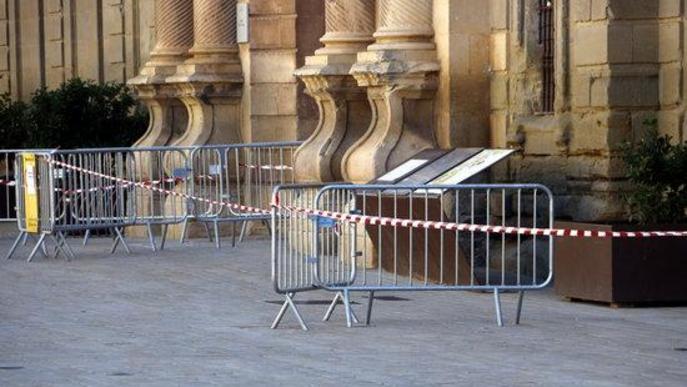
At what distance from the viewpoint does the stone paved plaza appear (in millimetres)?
12750

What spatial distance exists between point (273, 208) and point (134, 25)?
16.2m

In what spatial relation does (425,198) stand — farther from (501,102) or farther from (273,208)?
(501,102)

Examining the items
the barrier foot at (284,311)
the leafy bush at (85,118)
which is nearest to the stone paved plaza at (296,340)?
Result: the barrier foot at (284,311)

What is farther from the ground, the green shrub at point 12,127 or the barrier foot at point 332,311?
the green shrub at point 12,127

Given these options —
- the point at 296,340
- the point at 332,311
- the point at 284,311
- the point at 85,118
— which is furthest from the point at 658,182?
the point at 85,118

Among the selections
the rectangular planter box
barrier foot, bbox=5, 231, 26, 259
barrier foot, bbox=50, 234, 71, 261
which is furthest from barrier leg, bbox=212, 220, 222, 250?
the rectangular planter box

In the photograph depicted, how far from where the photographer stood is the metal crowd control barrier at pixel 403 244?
15.4m

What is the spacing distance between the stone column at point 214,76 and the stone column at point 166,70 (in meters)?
0.45

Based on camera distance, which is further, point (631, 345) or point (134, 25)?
point (134, 25)

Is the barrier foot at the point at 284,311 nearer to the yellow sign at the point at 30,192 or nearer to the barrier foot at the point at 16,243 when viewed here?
the yellow sign at the point at 30,192

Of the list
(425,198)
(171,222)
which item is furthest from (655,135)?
(171,222)

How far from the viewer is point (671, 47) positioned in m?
18.7

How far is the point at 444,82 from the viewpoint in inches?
813

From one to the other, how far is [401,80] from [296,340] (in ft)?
21.1
